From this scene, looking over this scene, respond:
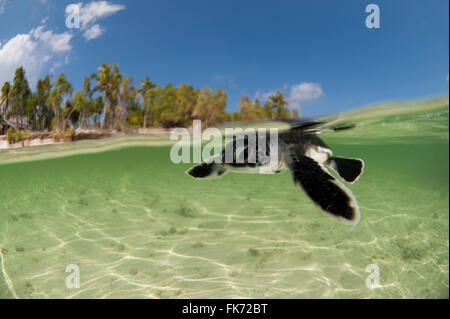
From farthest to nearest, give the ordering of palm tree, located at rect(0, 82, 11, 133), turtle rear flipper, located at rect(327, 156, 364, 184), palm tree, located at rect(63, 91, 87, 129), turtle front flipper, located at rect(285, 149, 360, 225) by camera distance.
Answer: palm tree, located at rect(63, 91, 87, 129), palm tree, located at rect(0, 82, 11, 133), turtle rear flipper, located at rect(327, 156, 364, 184), turtle front flipper, located at rect(285, 149, 360, 225)

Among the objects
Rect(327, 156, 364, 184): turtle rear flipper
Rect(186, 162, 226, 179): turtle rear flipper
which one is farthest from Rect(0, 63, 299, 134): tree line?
Rect(186, 162, 226, 179): turtle rear flipper

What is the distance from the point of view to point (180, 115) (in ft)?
25.9

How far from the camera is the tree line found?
589 cm

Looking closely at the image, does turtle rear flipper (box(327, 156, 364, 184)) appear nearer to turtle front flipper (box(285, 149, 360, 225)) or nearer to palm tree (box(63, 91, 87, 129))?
turtle front flipper (box(285, 149, 360, 225))

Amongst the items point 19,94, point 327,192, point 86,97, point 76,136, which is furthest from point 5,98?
point 327,192

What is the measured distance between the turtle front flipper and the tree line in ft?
13.2

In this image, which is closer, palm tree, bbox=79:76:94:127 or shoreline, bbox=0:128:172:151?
Answer: palm tree, bbox=79:76:94:127

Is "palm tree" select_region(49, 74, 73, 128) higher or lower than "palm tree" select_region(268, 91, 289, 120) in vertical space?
higher

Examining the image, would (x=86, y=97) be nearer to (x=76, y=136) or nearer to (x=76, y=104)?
(x=76, y=104)

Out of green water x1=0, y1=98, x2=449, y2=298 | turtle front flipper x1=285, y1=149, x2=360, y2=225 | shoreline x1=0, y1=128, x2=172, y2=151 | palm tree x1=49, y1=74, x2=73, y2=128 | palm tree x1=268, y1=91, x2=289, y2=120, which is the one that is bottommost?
green water x1=0, y1=98, x2=449, y2=298

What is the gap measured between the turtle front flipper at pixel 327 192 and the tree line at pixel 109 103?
4.02 meters

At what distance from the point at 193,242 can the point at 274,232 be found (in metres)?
1.74

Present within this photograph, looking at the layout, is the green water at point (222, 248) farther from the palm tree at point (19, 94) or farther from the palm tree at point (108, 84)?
the palm tree at point (108, 84)
